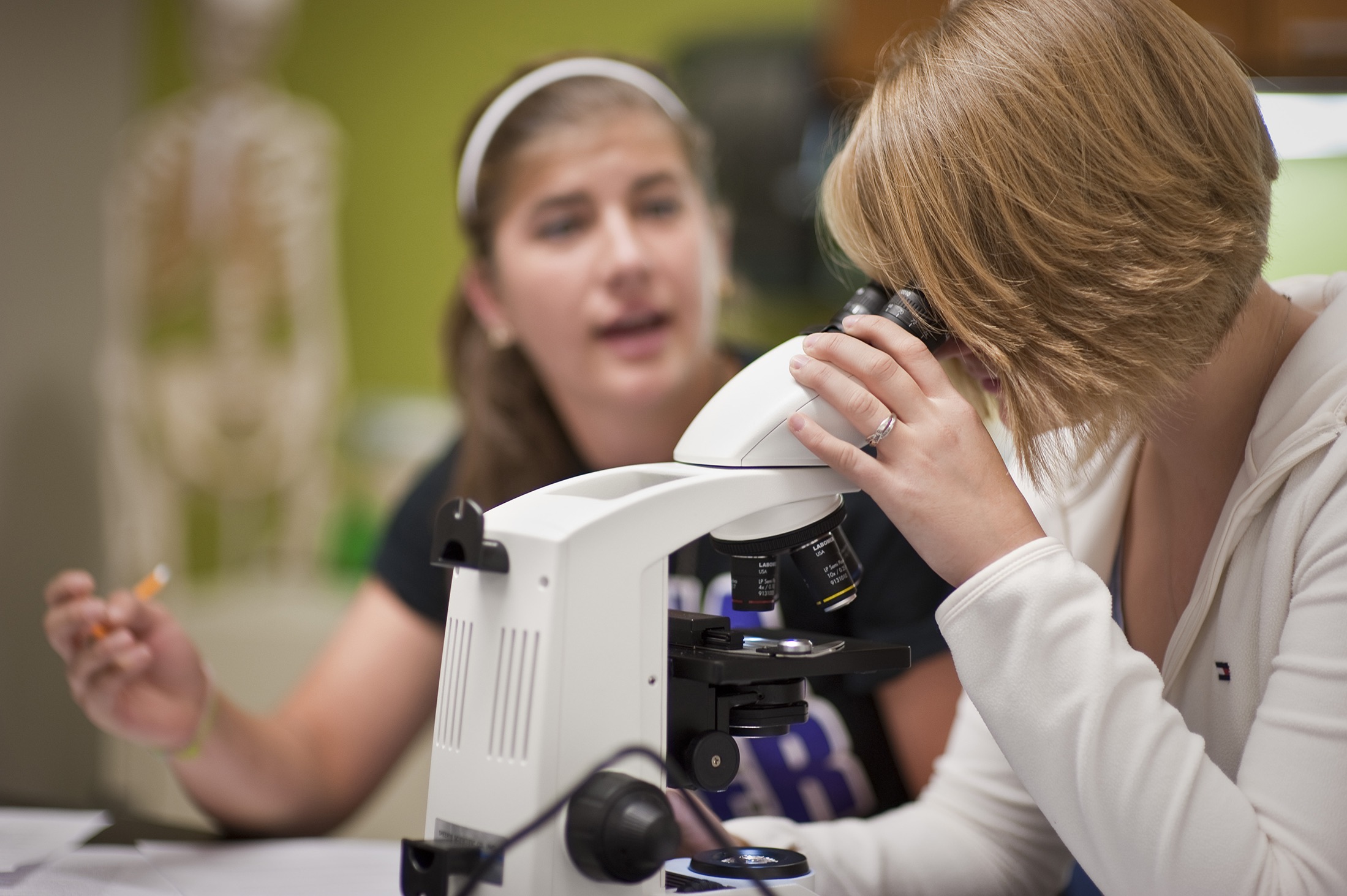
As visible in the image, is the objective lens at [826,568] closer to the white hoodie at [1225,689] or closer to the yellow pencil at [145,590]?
the white hoodie at [1225,689]

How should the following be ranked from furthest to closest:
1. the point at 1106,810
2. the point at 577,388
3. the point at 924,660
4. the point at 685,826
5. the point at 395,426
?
the point at 395,426, the point at 577,388, the point at 924,660, the point at 685,826, the point at 1106,810

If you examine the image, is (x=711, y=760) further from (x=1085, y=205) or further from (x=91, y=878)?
(x=91, y=878)

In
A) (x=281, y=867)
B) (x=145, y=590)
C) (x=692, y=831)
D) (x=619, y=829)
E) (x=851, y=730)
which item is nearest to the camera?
(x=619, y=829)

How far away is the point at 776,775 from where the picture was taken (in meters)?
1.28

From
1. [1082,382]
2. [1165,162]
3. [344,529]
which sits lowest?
[344,529]

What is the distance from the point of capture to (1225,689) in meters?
0.83

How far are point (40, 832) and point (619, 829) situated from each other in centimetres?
74

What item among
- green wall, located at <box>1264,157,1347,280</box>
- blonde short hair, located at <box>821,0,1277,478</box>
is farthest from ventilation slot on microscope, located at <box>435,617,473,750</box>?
green wall, located at <box>1264,157,1347,280</box>

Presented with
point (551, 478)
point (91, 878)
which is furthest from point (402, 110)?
point (91, 878)

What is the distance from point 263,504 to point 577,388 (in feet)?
7.57

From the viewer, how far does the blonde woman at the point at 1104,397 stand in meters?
0.69

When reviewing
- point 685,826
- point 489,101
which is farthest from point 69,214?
point 685,826

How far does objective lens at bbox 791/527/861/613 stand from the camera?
0.77 metres

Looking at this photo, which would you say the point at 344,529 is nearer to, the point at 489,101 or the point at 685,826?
the point at 489,101
